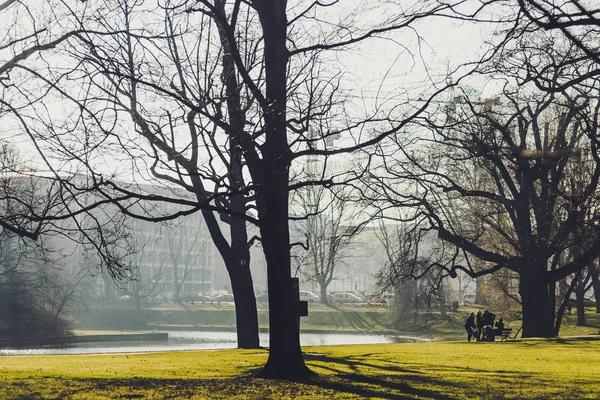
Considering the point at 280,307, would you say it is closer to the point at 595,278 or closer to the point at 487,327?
the point at 487,327

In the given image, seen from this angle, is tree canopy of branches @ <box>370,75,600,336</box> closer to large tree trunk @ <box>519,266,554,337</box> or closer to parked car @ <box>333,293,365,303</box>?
large tree trunk @ <box>519,266,554,337</box>

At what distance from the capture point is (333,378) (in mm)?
12922

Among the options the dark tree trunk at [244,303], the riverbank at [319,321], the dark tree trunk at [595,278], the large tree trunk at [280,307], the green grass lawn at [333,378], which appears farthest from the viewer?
the riverbank at [319,321]

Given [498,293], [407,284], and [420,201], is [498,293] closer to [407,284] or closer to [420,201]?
[407,284]

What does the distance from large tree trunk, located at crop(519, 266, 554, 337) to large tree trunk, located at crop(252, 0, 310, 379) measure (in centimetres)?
1885

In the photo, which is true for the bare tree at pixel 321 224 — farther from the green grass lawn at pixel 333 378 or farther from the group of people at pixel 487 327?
the group of people at pixel 487 327

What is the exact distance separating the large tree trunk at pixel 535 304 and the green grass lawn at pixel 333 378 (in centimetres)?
1151

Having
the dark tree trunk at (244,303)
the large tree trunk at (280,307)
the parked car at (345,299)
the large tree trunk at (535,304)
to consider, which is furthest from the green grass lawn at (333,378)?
the parked car at (345,299)

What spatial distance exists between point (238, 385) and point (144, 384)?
1.50 m

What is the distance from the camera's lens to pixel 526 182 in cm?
2858

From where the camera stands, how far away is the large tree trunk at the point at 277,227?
13.3 meters

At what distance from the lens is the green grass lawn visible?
10781mm

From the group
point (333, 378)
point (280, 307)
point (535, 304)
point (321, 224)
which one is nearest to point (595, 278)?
point (535, 304)

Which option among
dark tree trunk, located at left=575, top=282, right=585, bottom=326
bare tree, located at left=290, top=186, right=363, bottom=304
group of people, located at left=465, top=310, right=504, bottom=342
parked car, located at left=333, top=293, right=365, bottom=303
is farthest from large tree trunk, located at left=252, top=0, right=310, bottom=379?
parked car, located at left=333, top=293, right=365, bottom=303
